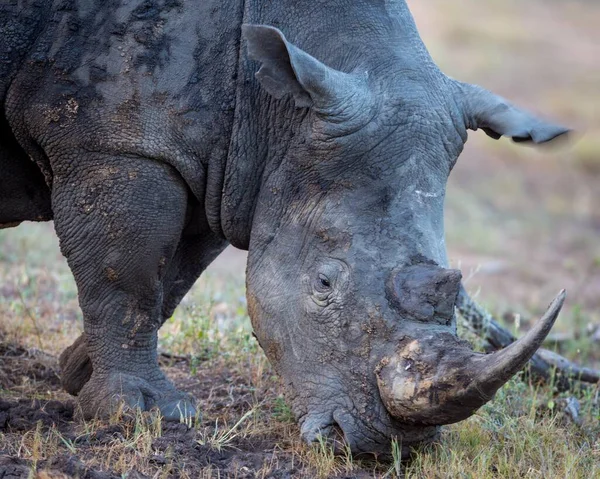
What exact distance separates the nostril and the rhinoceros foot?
4.53ft

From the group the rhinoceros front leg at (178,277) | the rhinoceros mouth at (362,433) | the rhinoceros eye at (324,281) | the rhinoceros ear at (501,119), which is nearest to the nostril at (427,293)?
the rhinoceros eye at (324,281)

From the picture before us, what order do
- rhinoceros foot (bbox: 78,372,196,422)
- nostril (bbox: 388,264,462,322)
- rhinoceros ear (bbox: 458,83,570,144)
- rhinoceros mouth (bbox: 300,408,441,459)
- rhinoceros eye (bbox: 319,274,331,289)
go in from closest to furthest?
1. nostril (bbox: 388,264,462,322)
2. rhinoceros mouth (bbox: 300,408,441,459)
3. rhinoceros eye (bbox: 319,274,331,289)
4. rhinoceros ear (bbox: 458,83,570,144)
5. rhinoceros foot (bbox: 78,372,196,422)

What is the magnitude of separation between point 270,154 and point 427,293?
112cm

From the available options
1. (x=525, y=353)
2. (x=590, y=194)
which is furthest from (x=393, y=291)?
(x=590, y=194)

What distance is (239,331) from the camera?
22.5 ft

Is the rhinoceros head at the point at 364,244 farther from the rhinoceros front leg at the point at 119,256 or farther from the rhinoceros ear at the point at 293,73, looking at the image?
the rhinoceros front leg at the point at 119,256

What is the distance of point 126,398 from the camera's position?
525 cm

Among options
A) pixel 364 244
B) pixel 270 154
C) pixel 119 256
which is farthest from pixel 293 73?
pixel 119 256

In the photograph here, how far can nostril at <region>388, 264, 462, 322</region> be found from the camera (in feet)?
15.0

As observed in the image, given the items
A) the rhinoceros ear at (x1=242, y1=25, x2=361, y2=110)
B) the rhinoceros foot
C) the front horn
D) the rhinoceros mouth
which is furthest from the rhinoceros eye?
the rhinoceros foot

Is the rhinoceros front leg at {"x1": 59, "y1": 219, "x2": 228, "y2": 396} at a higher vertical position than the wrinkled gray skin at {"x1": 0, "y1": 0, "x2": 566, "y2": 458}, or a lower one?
lower

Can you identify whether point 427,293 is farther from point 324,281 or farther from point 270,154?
point 270,154

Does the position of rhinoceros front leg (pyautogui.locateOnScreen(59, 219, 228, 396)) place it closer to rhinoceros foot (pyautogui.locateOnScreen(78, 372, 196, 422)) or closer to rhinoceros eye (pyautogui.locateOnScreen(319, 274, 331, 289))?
rhinoceros foot (pyautogui.locateOnScreen(78, 372, 196, 422))

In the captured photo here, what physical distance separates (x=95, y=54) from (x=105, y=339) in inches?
56.7
